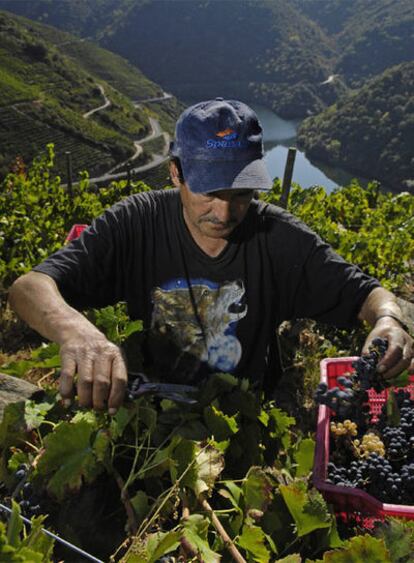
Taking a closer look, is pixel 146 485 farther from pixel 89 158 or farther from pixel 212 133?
pixel 89 158

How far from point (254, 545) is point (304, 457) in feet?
1.98

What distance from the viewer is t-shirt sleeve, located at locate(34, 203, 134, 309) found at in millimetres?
2121

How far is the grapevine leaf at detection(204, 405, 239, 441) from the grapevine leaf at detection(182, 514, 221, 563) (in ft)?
1.08

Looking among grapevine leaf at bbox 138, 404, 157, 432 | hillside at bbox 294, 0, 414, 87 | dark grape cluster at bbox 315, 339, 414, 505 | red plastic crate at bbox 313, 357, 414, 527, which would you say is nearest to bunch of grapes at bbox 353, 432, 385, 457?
dark grape cluster at bbox 315, 339, 414, 505

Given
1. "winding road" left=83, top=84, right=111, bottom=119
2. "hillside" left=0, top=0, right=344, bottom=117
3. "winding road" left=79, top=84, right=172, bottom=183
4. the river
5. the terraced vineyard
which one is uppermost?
"hillside" left=0, top=0, right=344, bottom=117

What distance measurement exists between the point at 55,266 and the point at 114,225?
374 millimetres

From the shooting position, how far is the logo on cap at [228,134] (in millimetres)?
2014

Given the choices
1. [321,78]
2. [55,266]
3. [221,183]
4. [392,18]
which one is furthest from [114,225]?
[392,18]

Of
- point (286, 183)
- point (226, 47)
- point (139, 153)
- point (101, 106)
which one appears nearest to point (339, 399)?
point (286, 183)

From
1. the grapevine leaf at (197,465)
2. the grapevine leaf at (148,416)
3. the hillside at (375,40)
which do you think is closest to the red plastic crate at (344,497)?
the grapevine leaf at (197,465)

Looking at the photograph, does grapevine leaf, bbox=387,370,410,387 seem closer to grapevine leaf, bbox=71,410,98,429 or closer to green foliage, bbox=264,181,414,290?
grapevine leaf, bbox=71,410,98,429

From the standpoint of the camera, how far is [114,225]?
2.36m

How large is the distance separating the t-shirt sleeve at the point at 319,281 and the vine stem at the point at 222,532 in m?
1.26

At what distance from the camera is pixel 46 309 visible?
1.81m
